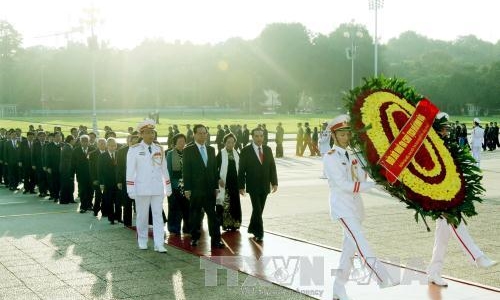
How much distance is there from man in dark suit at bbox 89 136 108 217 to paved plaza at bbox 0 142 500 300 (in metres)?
0.29

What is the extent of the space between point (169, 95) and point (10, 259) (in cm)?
8751

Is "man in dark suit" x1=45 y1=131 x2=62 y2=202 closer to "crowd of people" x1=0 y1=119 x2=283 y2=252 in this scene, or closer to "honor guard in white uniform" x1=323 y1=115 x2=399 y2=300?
"crowd of people" x1=0 y1=119 x2=283 y2=252

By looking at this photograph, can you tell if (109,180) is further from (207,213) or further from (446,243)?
(446,243)

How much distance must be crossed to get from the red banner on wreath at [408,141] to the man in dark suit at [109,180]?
24.6 ft

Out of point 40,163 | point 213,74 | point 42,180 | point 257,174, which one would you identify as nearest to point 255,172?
point 257,174

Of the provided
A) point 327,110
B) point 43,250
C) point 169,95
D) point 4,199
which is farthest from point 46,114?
point 43,250

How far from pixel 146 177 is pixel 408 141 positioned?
4.75 meters

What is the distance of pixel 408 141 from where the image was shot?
6383mm

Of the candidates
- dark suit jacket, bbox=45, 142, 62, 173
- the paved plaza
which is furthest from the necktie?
dark suit jacket, bbox=45, 142, 62, 173

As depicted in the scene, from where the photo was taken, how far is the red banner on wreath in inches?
247

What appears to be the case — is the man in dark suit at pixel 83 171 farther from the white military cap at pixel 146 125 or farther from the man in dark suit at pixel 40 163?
the white military cap at pixel 146 125

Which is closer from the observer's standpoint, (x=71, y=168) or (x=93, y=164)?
(x=93, y=164)

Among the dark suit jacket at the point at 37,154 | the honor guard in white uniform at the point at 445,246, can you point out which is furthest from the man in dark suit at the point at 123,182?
the honor guard in white uniform at the point at 445,246

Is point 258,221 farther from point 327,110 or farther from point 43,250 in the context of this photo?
point 327,110
